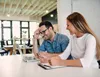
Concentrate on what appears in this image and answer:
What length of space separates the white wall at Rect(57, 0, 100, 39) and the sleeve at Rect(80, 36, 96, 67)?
401 centimetres

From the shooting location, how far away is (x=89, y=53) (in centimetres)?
137

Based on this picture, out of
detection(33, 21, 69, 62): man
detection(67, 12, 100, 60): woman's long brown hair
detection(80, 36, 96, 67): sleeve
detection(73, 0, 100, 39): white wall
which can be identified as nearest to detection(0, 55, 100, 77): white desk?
detection(80, 36, 96, 67): sleeve

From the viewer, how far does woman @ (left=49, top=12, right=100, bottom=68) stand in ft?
4.49

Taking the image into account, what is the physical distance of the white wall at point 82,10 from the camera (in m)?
5.48

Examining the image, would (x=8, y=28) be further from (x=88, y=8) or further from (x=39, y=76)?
(x=39, y=76)

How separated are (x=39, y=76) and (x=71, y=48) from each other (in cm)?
78

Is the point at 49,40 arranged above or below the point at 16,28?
below

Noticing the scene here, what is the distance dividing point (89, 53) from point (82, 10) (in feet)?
14.6

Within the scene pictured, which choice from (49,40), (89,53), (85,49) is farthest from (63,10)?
(89,53)

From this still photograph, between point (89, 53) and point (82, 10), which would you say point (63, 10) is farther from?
point (89, 53)

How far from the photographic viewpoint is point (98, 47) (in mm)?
1468

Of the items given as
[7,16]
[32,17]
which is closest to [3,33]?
[7,16]

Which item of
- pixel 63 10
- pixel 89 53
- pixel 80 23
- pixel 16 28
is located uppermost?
pixel 63 10

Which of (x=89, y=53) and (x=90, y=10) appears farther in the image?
(x=90, y=10)
